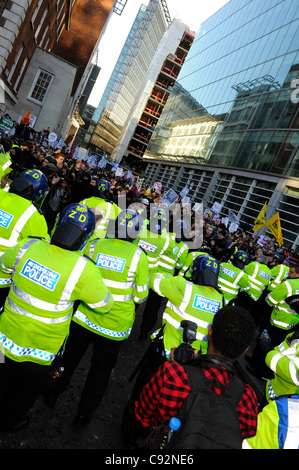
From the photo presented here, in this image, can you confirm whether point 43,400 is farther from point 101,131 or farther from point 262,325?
point 101,131

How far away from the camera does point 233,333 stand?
1947 millimetres

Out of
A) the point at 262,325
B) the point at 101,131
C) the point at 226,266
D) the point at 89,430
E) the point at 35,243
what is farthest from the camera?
the point at 101,131

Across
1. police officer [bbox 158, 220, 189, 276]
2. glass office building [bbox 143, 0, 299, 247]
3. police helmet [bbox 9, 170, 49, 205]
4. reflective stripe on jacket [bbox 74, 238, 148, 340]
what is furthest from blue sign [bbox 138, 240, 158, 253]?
glass office building [bbox 143, 0, 299, 247]

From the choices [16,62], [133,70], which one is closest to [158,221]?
[16,62]

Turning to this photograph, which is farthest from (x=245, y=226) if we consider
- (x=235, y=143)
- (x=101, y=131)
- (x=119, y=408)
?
(x=101, y=131)

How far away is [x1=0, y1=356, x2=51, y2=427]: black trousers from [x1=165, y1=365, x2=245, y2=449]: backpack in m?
1.42

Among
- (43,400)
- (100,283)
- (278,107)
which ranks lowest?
(43,400)

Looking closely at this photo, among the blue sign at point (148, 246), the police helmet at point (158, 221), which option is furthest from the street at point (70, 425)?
the police helmet at point (158, 221)

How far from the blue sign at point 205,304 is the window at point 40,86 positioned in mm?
29559

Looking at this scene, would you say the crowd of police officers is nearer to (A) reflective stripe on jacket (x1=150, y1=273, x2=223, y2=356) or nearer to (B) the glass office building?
(A) reflective stripe on jacket (x1=150, y1=273, x2=223, y2=356)

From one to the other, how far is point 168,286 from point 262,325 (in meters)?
6.12

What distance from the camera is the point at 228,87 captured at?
1185 inches

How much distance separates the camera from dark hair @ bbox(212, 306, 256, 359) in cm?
193

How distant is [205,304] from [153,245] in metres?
2.40
